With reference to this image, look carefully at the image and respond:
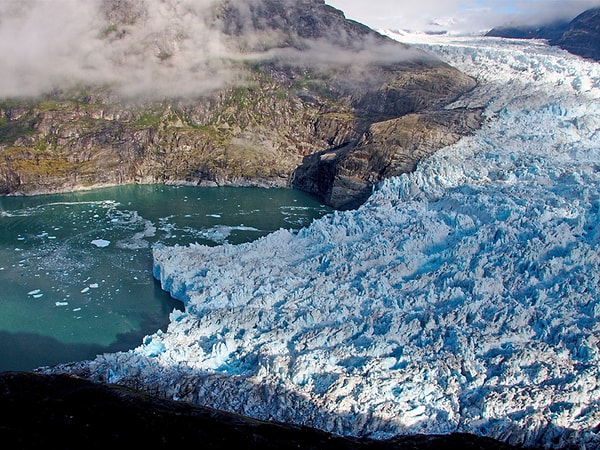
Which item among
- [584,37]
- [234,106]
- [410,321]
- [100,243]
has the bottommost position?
[100,243]

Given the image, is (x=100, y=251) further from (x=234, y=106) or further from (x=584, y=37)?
(x=584, y=37)

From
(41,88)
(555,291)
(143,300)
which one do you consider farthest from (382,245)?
(41,88)

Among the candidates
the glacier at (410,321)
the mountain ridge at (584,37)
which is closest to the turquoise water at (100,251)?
the glacier at (410,321)

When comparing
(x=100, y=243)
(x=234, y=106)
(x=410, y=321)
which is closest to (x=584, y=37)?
(x=234, y=106)

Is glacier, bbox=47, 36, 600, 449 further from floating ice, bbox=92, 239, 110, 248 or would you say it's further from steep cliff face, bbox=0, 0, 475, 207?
steep cliff face, bbox=0, 0, 475, 207

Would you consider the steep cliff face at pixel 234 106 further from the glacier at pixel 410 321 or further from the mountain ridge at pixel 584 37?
the mountain ridge at pixel 584 37

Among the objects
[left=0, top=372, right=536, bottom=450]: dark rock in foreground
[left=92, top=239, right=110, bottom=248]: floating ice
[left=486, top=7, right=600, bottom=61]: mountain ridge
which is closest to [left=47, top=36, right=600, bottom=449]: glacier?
[left=0, top=372, right=536, bottom=450]: dark rock in foreground

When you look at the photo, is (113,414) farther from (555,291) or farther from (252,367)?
(555,291)
